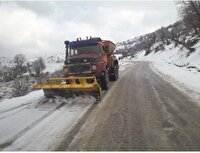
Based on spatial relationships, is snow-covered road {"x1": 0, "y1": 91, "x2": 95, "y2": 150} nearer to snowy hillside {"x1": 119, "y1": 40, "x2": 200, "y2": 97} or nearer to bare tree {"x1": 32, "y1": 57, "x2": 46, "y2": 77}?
snowy hillside {"x1": 119, "y1": 40, "x2": 200, "y2": 97}

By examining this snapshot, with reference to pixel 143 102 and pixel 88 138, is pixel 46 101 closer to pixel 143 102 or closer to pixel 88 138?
pixel 143 102

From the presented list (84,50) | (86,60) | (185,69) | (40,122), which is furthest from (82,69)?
(185,69)

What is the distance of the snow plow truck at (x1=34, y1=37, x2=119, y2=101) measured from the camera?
10984 millimetres

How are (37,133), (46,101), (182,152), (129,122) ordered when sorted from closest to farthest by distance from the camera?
(182,152), (37,133), (129,122), (46,101)

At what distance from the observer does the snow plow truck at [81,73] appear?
1098 cm

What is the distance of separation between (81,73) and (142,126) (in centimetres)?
664

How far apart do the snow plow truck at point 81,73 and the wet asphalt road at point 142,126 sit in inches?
43.8

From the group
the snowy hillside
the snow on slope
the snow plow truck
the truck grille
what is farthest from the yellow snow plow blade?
the snow on slope

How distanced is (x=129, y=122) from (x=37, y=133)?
8.28 feet

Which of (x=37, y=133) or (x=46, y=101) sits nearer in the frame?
(x=37, y=133)

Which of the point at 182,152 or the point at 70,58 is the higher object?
the point at 70,58

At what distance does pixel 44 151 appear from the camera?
18.3ft

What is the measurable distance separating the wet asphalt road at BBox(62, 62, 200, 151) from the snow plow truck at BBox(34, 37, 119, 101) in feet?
3.65

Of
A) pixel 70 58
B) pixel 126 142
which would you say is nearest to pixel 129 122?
pixel 126 142
